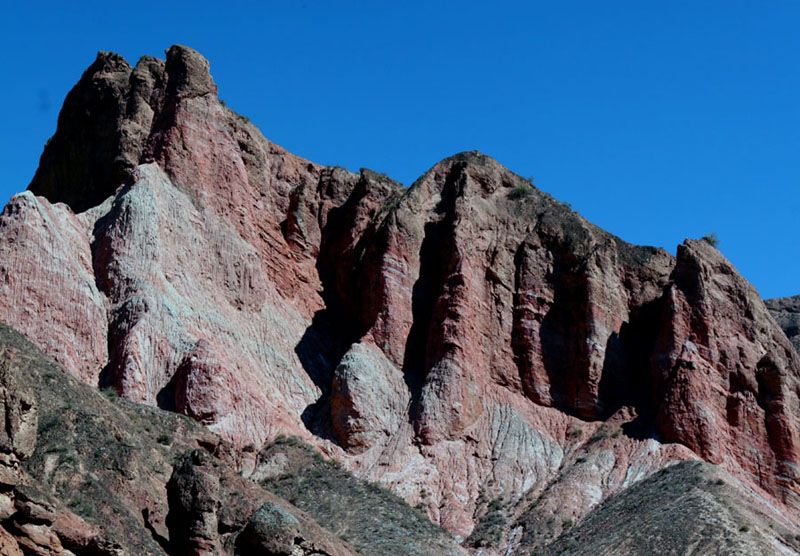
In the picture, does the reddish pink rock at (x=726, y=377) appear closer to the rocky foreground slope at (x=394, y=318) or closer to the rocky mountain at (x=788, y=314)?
the rocky foreground slope at (x=394, y=318)

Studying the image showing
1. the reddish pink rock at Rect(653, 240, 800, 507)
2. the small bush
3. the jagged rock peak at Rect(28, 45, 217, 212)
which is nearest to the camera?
the reddish pink rock at Rect(653, 240, 800, 507)

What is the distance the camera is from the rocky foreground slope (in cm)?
5084

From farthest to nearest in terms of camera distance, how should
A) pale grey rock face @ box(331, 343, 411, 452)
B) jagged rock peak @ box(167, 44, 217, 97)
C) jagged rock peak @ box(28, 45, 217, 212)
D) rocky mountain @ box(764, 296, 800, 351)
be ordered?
rocky mountain @ box(764, 296, 800, 351) < jagged rock peak @ box(28, 45, 217, 212) < jagged rock peak @ box(167, 44, 217, 97) < pale grey rock face @ box(331, 343, 411, 452)

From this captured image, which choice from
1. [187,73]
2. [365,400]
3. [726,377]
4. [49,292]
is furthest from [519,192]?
[49,292]

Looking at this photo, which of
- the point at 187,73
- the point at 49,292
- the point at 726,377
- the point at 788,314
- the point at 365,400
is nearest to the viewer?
the point at 49,292

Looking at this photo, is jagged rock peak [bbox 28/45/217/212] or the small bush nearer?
jagged rock peak [bbox 28/45/217/212]

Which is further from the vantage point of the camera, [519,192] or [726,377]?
[519,192]

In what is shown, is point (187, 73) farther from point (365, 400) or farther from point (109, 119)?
point (365, 400)

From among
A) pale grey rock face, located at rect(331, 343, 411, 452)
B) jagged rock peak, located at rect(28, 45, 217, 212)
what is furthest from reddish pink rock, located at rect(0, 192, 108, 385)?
jagged rock peak, located at rect(28, 45, 217, 212)

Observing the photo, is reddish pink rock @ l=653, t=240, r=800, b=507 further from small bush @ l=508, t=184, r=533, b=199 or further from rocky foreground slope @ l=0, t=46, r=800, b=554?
small bush @ l=508, t=184, r=533, b=199

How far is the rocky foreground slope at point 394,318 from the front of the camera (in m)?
50.8

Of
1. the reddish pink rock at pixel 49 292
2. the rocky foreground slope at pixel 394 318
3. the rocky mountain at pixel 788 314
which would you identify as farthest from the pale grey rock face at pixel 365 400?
the rocky mountain at pixel 788 314

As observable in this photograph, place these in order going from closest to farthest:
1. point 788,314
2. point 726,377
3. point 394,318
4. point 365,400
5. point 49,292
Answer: point 49,292 → point 365,400 → point 726,377 → point 394,318 → point 788,314

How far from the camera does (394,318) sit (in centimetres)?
5981
